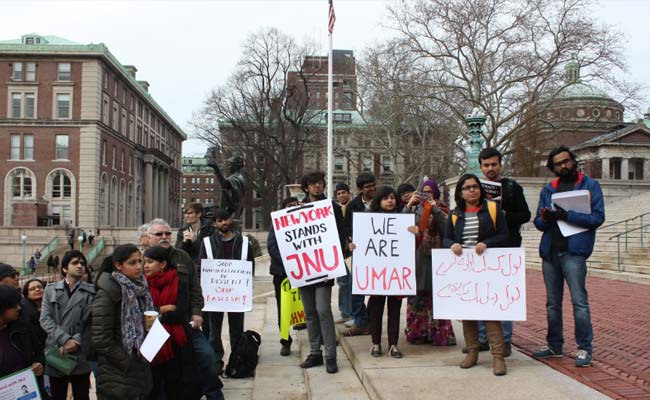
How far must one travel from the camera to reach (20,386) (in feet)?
13.1

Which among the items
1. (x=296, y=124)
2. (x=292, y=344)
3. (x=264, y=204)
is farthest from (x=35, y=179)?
(x=292, y=344)

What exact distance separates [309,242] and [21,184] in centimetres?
5516

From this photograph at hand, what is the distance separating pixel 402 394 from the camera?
14.4 ft

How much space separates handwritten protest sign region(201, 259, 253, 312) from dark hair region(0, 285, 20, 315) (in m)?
2.22

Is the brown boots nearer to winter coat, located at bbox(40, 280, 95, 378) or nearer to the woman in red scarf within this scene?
the woman in red scarf

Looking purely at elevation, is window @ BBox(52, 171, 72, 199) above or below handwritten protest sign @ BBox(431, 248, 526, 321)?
above

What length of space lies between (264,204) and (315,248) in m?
44.8

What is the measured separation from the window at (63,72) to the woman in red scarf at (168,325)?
55.4 m

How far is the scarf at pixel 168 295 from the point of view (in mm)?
4555

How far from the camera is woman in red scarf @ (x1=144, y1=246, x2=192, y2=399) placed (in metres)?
4.57

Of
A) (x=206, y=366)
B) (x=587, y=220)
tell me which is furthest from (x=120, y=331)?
(x=587, y=220)

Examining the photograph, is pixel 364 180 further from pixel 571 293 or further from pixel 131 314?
pixel 131 314

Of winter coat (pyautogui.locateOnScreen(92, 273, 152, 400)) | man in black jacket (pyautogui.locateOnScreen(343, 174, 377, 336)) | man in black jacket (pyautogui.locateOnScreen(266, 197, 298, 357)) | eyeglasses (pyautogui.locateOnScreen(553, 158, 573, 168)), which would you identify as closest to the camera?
winter coat (pyautogui.locateOnScreen(92, 273, 152, 400))

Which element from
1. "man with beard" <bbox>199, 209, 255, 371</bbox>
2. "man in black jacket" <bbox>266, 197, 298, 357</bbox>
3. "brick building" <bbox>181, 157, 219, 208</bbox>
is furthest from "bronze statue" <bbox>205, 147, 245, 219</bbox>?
"brick building" <bbox>181, 157, 219, 208</bbox>
